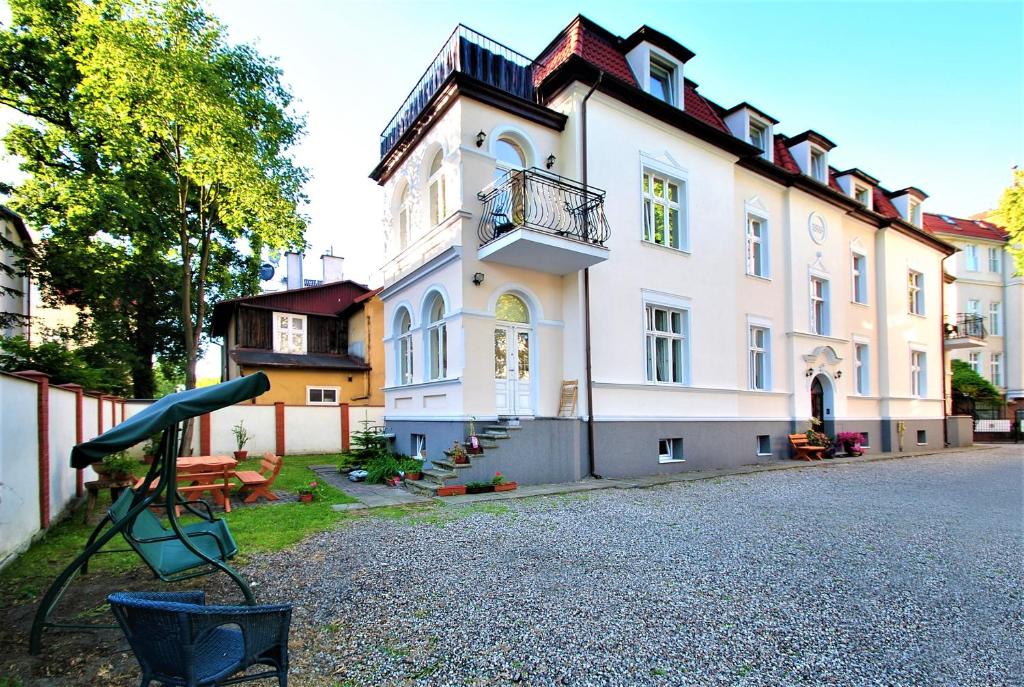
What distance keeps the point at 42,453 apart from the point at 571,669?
6.88 meters

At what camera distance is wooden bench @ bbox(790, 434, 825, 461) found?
15.4 meters

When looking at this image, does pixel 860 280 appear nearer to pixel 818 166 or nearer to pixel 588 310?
pixel 818 166

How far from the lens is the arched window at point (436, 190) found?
12062mm

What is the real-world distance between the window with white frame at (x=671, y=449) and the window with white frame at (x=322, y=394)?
562 inches

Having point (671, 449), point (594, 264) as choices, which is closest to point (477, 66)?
point (594, 264)

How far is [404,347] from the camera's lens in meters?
14.0

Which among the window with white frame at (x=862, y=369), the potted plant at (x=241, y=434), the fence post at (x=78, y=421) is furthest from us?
the window with white frame at (x=862, y=369)

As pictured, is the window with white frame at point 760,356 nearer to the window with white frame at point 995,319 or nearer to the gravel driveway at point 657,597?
the gravel driveway at point 657,597

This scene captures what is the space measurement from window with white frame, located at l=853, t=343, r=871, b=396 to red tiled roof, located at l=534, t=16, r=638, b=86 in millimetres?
13458

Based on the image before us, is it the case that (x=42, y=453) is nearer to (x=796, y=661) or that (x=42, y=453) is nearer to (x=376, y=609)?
(x=376, y=609)

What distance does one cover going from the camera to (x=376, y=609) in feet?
13.5

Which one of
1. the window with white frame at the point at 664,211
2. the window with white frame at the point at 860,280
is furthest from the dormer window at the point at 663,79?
the window with white frame at the point at 860,280

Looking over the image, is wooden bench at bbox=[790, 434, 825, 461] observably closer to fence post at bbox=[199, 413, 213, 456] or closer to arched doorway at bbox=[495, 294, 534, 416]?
arched doorway at bbox=[495, 294, 534, 416]

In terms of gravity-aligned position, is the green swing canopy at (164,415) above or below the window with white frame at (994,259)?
below
